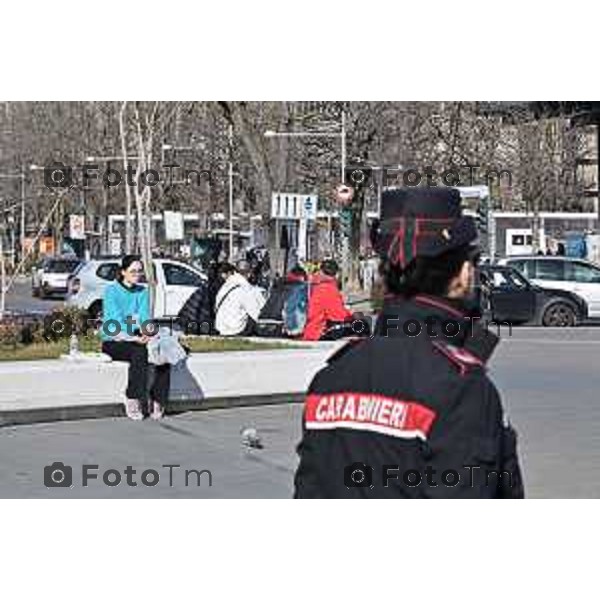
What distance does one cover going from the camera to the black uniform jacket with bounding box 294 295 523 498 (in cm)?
293

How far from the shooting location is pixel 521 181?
122ft

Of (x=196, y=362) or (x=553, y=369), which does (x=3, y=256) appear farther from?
(x=553, y=369)

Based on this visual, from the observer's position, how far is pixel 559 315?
29203 millimetres

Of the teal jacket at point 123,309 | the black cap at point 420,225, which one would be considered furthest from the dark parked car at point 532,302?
the black cap at point 420,225

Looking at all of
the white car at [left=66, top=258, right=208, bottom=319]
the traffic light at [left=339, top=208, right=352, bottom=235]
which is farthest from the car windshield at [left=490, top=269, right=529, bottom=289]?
the white car at [left=66, top=258, right=208, bottom=319]

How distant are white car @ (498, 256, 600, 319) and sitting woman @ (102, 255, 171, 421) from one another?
16919mm

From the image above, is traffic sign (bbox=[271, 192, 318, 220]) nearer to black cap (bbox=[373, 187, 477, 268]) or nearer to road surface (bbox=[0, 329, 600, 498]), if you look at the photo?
road surface (bbox=[0, 329, 600, 498])

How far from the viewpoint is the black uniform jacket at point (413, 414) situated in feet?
9.61

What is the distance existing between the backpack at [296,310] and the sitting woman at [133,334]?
4073 millimetres

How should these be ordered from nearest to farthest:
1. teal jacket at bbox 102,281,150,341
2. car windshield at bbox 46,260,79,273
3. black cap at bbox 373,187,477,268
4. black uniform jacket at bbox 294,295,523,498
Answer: black uniform jacket at bbox 294,295,523,498 < black cap at bbox 373,187,477,268 < teal jacket at bbox 102,281,150,341 < car windshield at bbox 46,260,79,273

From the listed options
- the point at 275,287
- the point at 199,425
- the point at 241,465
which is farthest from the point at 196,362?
the point at 275,287

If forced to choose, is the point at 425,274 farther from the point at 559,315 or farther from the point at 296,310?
the point at 559,315

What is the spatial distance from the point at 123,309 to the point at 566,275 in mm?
17759
